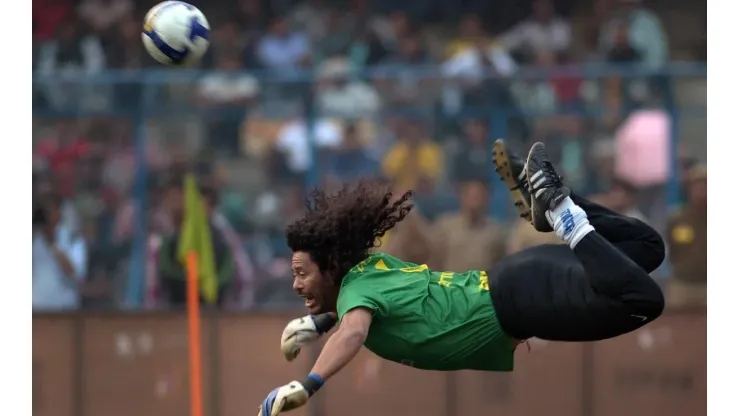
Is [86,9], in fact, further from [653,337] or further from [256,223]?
[653,337]

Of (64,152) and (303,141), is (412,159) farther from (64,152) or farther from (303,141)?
(64,152)

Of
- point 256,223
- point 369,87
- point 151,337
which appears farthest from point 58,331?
point 369,87

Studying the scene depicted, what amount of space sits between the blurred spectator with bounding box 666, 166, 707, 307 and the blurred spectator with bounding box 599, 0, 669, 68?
200 cm

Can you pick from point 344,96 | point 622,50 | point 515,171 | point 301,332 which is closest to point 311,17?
point 344,96

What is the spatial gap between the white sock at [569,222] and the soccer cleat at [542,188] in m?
0.04

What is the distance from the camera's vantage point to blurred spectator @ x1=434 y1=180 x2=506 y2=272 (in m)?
12.3

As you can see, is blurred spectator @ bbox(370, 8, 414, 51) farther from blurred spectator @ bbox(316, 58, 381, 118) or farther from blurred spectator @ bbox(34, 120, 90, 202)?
blurred spectator @ bbox(34, 120, 90, 202)

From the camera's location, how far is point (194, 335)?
11.5 metres

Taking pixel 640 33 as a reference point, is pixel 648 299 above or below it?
below

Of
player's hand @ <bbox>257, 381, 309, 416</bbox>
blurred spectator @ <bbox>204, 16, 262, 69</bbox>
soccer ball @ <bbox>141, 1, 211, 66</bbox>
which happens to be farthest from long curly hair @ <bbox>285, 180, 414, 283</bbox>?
blurred spectator @ <bbox>204, 16, 262, 69</bbox>

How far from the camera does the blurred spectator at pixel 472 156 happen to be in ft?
42.6

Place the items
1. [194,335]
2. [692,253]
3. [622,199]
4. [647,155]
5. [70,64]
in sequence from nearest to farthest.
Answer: [194,335] → [692,253] → [622,199] → [647,155] → [70,64]

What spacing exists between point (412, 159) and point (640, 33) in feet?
9.64

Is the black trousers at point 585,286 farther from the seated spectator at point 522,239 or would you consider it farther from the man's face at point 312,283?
the seated spectator at point 522,239
